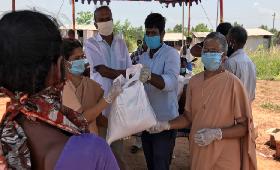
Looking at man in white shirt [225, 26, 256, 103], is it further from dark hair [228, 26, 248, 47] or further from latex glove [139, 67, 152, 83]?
latex glove [139, 67, 152, 83]

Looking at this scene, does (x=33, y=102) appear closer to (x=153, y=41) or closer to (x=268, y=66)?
(x=153, y=41)

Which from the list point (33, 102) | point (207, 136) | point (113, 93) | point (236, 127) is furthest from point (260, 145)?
point (33, 102)

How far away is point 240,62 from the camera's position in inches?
151

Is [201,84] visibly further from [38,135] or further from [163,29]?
[38,135]

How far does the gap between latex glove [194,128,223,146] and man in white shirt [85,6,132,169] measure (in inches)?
40.7

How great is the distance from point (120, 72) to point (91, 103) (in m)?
0.54

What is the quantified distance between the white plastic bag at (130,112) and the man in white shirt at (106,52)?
659 millimetres

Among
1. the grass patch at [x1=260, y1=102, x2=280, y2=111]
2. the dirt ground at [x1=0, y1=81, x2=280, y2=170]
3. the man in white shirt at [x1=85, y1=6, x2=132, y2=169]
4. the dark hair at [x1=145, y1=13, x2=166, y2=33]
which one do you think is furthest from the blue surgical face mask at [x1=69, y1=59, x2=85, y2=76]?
the grass patch at [x1=260, y1=102, x2=280, y2=111]

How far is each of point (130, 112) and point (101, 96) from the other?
30cm

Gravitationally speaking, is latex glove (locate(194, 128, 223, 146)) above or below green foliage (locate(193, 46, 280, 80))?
above

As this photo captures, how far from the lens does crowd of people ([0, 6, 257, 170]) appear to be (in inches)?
41.2

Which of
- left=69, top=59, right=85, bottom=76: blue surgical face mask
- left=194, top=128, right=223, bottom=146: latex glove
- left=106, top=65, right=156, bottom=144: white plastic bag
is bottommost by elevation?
left=194, top=128, right=223, bottom=146: latex glove

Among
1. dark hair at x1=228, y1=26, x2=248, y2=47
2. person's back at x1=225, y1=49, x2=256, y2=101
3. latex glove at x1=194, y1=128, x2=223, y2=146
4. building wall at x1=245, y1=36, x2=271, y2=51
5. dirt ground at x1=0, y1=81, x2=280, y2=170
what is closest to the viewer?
latex glove at x1=194, y1=128, x2=223, y2=146

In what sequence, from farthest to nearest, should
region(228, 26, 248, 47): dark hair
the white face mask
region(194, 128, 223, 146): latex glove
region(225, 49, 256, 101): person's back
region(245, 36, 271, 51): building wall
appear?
region(245, 36, 271, 51): building wall
region(228, 26, 248, 47): dark hair
region(225, 49, 256, 101): person's back
the white face mask
region(194, 128, 223, 146): latex glove
